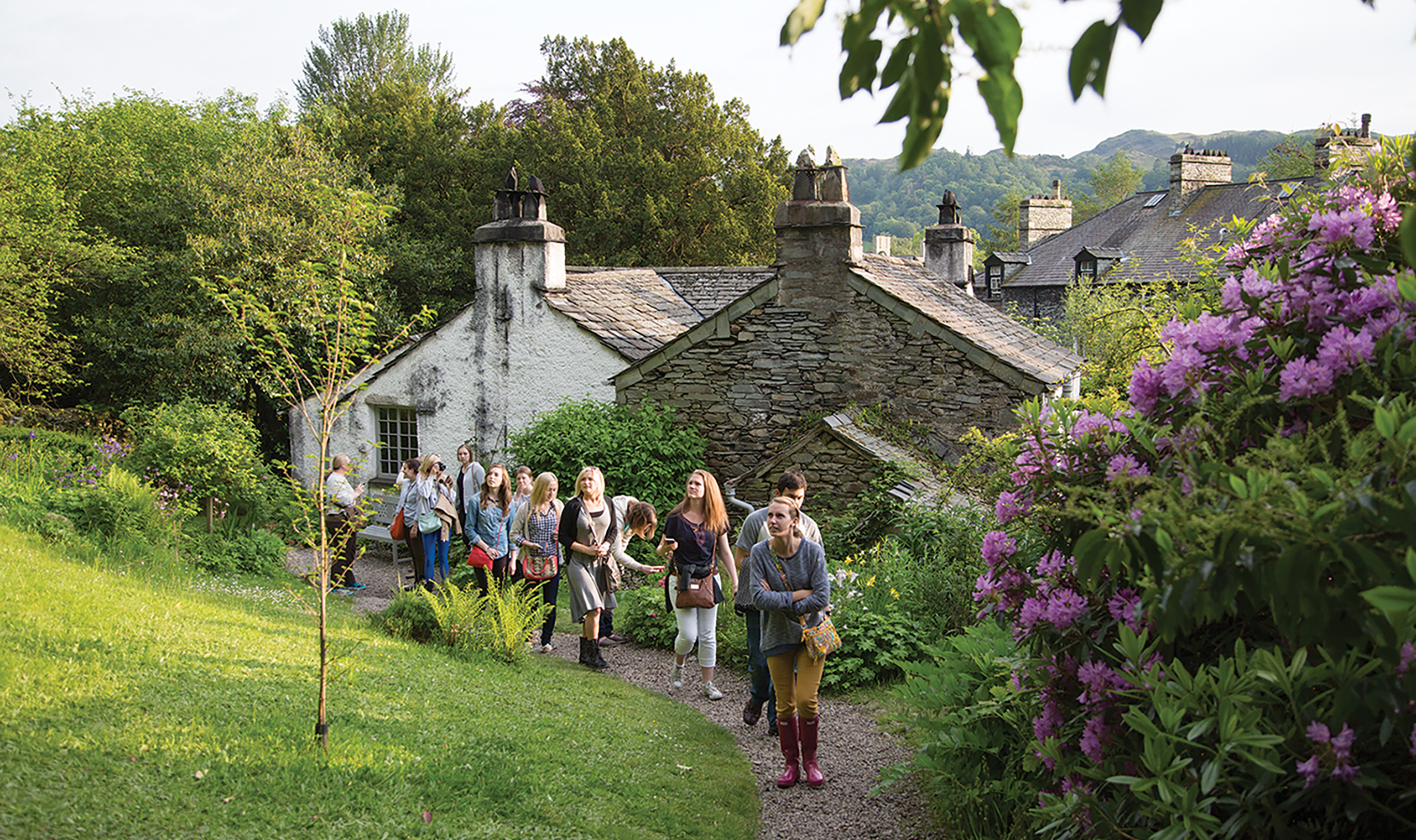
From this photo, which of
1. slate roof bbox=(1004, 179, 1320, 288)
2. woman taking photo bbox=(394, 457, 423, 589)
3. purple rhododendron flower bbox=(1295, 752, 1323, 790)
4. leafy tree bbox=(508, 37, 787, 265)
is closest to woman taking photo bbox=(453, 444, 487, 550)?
woman taking photo bbox=(394, 457, 423, 589)

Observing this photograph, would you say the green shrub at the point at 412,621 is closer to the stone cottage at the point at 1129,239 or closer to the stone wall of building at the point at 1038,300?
the stone cottage at the point at 1129,239

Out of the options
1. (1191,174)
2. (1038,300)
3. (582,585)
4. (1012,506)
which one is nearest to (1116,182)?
(1191,174)

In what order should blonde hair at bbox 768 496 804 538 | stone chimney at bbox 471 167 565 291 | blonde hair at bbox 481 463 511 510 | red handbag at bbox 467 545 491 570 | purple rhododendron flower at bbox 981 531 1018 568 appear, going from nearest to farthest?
purple rhododendron flower at bbox 981 531 1018 568 < blonde hair at bbox 768 496 804 538 < red handbag at bbox 467 545 491 570 < blonde hair at bbox 481 463 511 510 < stone chimney at bbox 471 167 565 291

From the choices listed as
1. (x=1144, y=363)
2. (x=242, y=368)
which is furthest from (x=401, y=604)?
(x=242, y=368)

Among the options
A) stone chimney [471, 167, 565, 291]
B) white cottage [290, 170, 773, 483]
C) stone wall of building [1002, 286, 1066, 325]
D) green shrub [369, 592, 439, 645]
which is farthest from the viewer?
stone wall of building [1002, 286, 1066, 325]

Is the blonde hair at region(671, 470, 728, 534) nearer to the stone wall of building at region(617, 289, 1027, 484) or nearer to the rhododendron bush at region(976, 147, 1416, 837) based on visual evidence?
the rhododendron bush at region(976, 147, 1416, 837)

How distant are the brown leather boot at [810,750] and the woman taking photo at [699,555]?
6.32 feet

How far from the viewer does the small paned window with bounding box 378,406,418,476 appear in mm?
17672

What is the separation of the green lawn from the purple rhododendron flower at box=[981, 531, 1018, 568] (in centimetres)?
235

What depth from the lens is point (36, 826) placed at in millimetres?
4102

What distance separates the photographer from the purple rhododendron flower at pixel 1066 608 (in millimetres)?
3904

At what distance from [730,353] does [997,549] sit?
31.2 feet

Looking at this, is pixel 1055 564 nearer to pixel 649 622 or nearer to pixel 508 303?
pixel 649 622

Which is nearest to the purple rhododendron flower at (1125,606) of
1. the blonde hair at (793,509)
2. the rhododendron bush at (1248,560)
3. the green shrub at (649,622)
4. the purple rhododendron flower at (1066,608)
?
the rhododendron bush at (1248,560)
